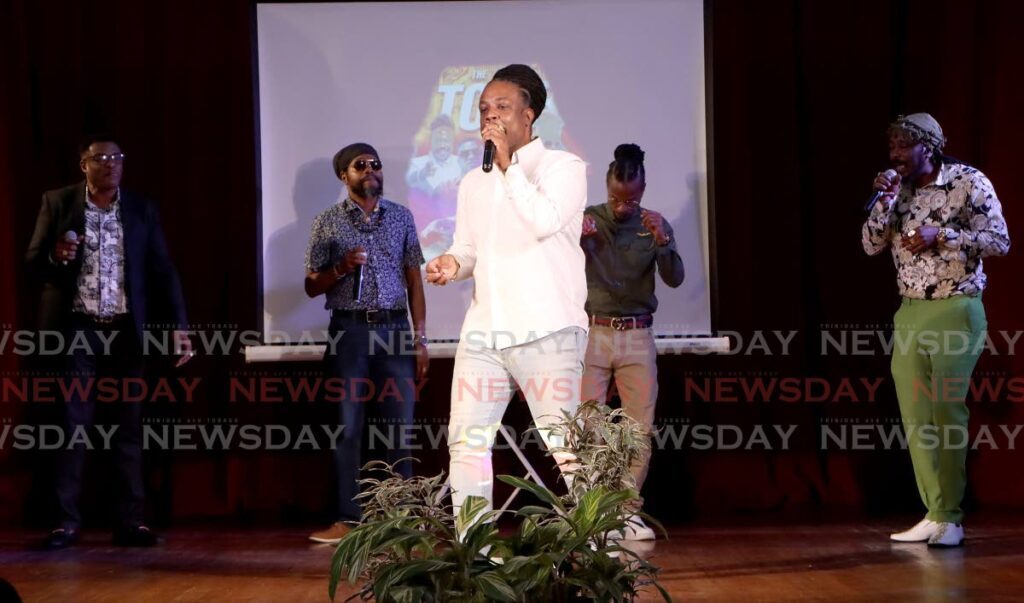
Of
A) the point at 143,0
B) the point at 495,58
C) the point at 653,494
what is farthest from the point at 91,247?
the point at 653,494

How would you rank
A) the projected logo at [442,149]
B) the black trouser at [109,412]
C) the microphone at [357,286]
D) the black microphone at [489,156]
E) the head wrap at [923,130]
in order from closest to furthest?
the black microphone at [489,156] → the head wrap at [923,130] → the black trouser at [109,412] → the microphone at [357,286] → the projected logo at [442,149]

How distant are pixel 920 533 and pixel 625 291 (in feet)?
4.78

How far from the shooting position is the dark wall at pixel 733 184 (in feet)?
18.6

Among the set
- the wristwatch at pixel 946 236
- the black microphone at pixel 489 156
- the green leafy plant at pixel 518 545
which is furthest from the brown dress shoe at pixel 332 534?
the wristwatch at pixel 946 236

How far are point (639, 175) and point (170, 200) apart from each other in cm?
215

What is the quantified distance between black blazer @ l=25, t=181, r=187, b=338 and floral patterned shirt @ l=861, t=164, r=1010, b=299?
9.35 ft

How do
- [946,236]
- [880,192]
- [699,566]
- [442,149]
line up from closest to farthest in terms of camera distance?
[699,566]
[946,236]
[880,192]
[442,149]

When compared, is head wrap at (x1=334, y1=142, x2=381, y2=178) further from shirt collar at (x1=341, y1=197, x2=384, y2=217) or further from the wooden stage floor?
the wooden stage floor

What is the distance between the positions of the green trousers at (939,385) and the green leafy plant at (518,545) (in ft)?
6.42

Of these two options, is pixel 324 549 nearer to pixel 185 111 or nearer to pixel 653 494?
pixel 653 494

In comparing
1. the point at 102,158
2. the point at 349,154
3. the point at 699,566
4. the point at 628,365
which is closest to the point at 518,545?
the point at 699,566

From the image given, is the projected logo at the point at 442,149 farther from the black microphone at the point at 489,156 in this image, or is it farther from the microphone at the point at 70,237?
the black microphone at the point at 489,156

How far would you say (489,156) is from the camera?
3244mm

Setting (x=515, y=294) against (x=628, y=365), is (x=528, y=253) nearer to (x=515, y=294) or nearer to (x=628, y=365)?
(x=515, y=294)
